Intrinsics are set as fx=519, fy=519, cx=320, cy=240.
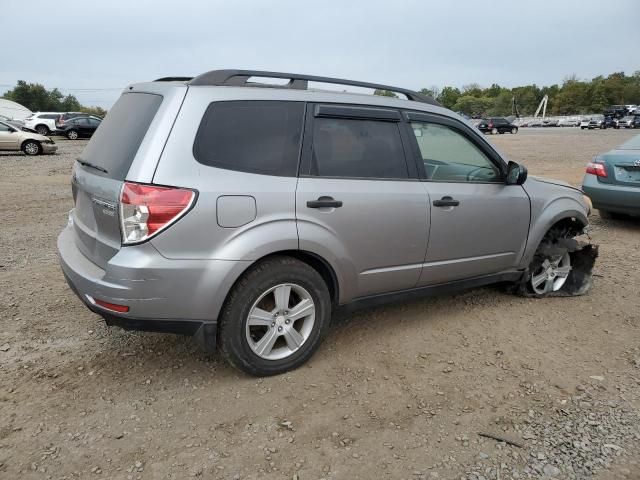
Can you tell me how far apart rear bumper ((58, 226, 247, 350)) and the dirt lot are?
0.50 m

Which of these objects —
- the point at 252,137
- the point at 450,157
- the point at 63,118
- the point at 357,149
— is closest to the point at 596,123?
the point at 63,118

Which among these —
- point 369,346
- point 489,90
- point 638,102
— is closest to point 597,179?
point 369,346

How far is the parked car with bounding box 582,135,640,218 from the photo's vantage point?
6883 millimetres

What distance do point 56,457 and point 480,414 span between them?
2.25 m

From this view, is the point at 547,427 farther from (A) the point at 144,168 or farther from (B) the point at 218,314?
(A) the point at 144,168

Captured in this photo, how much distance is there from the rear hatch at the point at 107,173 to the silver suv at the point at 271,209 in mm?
14

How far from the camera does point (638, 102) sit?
102000mm

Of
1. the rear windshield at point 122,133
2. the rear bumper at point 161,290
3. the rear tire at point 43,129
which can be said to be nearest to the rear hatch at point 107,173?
the rear windshield at point 122,133

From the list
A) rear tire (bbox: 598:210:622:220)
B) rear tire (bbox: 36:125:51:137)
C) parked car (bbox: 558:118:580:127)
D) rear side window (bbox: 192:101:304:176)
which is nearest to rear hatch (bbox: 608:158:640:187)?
rear tire (bbox: 598:210:622:220)

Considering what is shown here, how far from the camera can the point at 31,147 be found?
61.0 feet

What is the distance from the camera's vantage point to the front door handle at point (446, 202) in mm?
3727

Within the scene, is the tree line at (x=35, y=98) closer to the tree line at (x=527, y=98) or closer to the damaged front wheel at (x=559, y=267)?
the tree line at (x=527, y=98)

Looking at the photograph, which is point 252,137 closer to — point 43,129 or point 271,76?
point 271,76

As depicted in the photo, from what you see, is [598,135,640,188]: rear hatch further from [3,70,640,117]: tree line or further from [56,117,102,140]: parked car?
[3,70,640,117]: tree line
